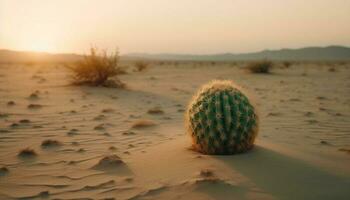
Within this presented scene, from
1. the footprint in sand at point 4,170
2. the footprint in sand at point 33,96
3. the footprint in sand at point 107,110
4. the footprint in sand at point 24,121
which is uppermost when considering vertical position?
the footprint in sand at point 33,96

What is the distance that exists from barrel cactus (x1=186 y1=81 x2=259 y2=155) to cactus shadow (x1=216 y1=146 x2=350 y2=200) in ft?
0.55

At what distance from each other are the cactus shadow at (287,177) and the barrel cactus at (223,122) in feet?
0.55

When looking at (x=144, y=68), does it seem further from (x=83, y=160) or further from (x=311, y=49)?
(x=311, y=49)

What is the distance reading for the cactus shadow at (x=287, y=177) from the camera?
10.6 feet

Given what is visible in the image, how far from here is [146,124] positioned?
21.0ft

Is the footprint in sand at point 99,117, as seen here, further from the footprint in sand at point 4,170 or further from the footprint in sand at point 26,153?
the footprint in sand at point 4,170

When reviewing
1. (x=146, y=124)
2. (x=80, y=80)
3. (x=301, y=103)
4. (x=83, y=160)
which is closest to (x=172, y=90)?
(x=80, y=80)

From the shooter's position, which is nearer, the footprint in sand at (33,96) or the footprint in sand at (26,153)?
the footprint in sand at (26,153)

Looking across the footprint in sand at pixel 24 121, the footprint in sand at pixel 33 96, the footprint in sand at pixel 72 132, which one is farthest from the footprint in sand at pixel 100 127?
the footprint in sand at pixel 33 96

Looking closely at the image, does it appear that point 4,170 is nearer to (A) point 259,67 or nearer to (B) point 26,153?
(B) point 26,153

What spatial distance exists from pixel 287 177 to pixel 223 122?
92 centimetres

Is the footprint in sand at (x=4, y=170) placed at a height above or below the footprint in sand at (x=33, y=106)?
below

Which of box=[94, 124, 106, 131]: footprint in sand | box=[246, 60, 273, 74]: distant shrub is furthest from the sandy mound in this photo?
box=[246, 60, 273, 74]: distant shrub

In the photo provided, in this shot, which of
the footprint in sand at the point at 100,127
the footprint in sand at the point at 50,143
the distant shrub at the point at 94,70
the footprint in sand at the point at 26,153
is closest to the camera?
the footprint in sand at the point at 26,153
